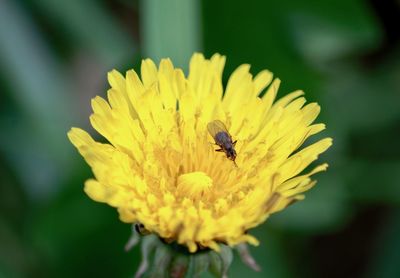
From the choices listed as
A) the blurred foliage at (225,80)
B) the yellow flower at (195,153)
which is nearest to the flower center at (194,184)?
the yellow flower at (195,153)

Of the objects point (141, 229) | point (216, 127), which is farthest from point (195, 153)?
point (141, 229)

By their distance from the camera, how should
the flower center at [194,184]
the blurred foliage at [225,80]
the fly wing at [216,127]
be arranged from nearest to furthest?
the flower center at [194,184]
the fly wing at [216,127]
the blurred foliage at [225,80]

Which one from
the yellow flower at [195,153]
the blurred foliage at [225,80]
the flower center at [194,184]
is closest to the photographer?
the yellow flower at [195,153]

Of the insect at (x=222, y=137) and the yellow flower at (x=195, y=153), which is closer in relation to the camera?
the yellow flower at (x=195, y=153)

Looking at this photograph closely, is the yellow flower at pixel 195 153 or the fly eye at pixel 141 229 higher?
the yellow flower at pixel 195 153

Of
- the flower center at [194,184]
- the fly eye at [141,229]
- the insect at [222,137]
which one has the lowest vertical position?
the fly eye at [141,229]

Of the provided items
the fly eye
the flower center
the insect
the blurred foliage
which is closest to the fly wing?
the insect

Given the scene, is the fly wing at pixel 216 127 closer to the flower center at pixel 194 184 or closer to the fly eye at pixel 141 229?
the flower center at pixel 194 184

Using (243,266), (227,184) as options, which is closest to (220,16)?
(243,266)
